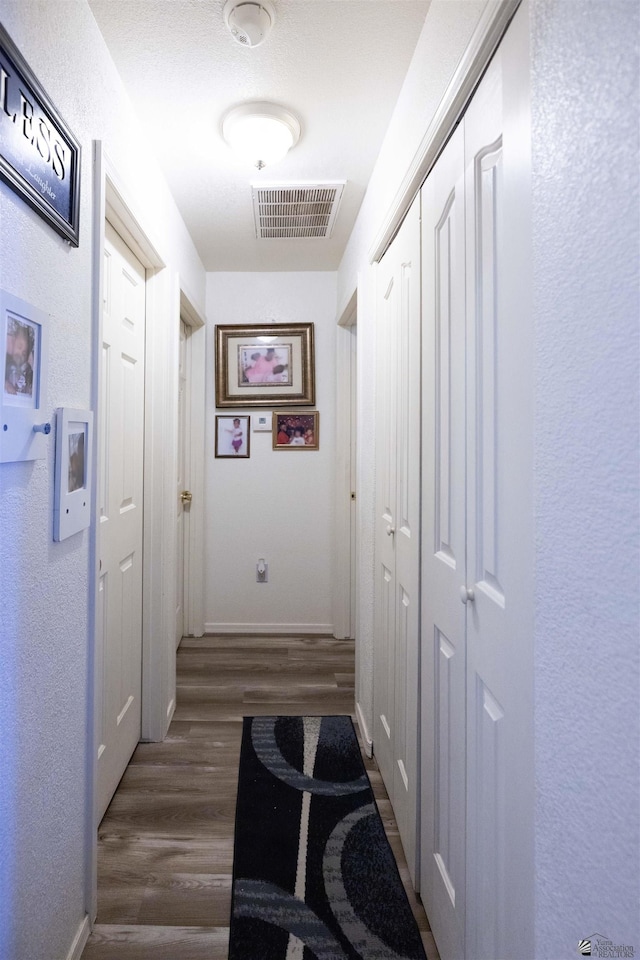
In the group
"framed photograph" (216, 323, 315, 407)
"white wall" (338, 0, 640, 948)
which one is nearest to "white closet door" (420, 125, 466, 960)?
"white wall" (338, 0, 640, 948)

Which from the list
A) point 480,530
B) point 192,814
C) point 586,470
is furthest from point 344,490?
point 586,470

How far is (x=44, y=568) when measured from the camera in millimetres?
1142

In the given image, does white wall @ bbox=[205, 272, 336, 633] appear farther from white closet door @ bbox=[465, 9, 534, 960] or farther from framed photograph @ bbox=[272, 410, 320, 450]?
white closet door @ bbox=[465, 9, 534, 960]

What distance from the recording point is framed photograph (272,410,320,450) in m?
3.56

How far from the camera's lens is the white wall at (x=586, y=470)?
567 mm

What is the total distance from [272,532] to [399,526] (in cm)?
189

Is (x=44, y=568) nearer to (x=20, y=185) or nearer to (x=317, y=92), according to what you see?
(x=20, y=185)

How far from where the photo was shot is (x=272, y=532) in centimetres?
358

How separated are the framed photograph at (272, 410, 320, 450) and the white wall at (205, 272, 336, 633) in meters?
→ 0.04

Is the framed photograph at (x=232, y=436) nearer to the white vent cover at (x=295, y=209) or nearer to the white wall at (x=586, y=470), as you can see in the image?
the white vent cover at (x=295, y=209)

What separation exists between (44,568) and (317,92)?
5.32 feet

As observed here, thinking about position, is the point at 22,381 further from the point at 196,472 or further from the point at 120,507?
the point at 196,472

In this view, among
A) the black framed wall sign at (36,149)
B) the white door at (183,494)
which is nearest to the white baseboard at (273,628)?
the white door at (183,494)

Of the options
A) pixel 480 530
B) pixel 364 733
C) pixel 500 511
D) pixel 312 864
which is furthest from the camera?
pixel 364 733
